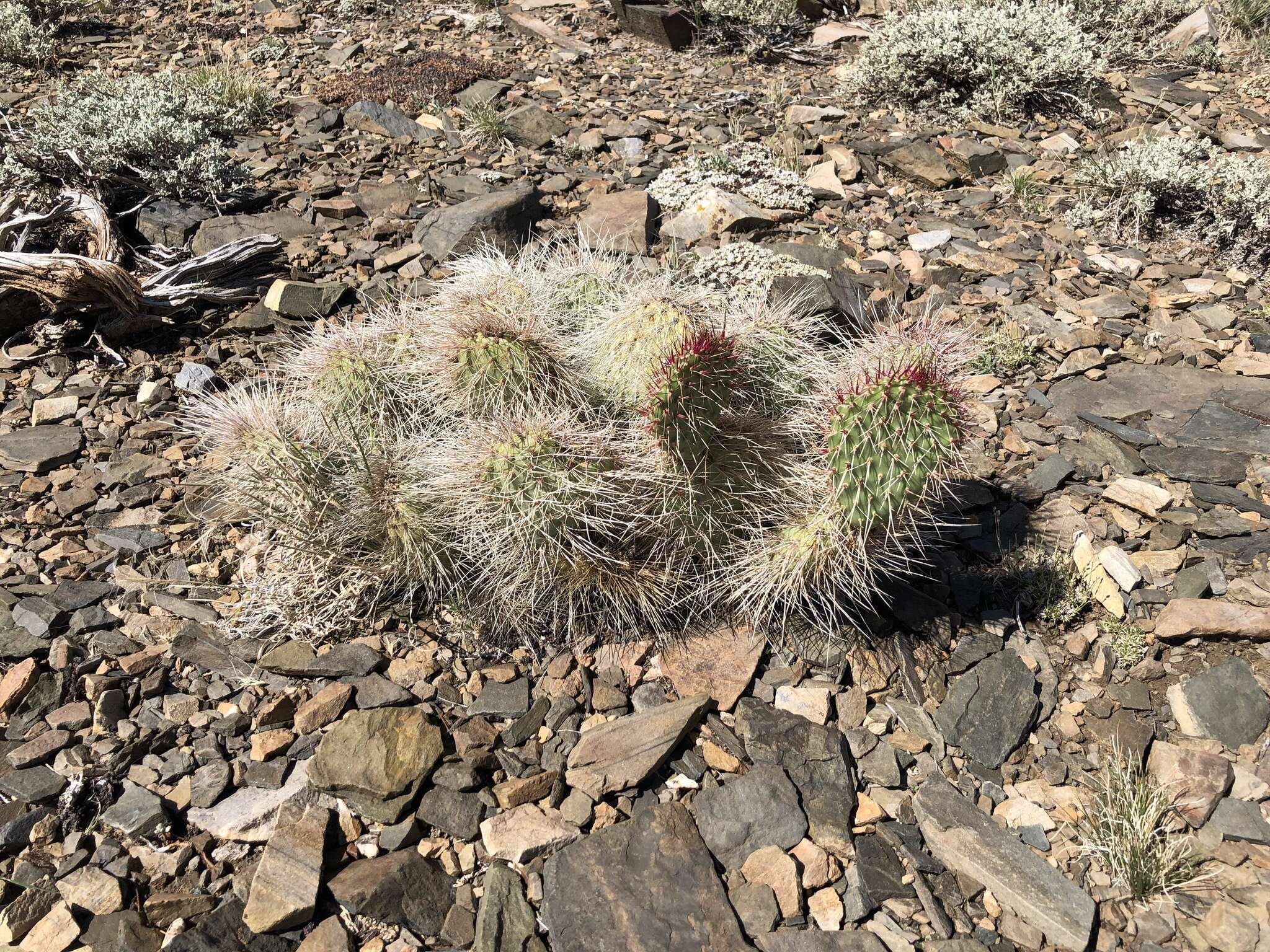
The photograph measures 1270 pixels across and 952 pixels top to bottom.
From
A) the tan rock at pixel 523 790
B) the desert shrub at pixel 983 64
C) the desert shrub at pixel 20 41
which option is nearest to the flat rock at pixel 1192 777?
the tan rock at pixel 523 790

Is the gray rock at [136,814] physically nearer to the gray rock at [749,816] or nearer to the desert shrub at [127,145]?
the gray rock at [749,816]

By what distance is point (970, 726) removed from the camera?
3281 millimetres

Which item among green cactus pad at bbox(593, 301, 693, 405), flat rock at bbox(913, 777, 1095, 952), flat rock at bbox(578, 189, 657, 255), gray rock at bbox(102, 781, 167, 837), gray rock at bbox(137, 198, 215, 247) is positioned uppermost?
green cactus pad at bbox(593, 301, 693, 405)

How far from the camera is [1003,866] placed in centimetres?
281

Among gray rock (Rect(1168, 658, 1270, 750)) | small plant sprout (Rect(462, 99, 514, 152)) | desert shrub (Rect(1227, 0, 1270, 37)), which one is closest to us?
gray rock (Rect(1168, 658, 1270, 750))

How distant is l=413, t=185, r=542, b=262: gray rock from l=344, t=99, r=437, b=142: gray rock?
156 centimetres

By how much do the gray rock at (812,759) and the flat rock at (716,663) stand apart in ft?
0.26

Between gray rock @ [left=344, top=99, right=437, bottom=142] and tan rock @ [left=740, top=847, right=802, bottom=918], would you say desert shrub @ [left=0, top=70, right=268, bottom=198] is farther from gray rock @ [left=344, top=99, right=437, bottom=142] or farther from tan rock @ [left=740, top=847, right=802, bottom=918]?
tan rock @ [left=740, top=847, right=802, bottom=918]

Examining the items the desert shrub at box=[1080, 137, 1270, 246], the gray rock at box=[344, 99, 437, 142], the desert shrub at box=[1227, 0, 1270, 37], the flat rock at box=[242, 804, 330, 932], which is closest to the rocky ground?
the flat rock at box=[242, 804, 330, 932]

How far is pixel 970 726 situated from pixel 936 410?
47.2 inches

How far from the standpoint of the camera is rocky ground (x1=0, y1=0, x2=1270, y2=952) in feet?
8.93

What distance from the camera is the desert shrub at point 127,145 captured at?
5.88 meters

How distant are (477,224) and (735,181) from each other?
1936mm

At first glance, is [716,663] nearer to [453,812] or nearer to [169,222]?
[453,812]
